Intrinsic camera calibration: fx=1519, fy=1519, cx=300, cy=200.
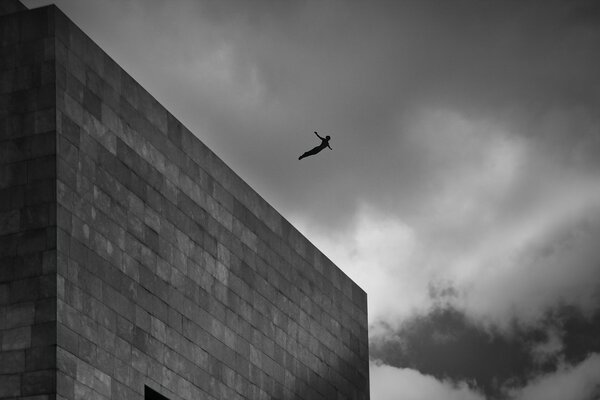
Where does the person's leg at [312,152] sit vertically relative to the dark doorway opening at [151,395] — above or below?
above

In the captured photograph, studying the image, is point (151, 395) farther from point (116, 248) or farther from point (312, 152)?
point (312, 152)

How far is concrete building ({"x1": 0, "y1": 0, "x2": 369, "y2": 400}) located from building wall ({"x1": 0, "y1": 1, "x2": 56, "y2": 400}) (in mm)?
49

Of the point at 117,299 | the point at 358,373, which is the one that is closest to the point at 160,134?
the point at 117,299

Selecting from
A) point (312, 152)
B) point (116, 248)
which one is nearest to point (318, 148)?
point (312, 152)

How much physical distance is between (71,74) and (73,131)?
7.43ft

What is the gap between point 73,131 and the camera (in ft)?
181

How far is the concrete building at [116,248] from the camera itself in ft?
172

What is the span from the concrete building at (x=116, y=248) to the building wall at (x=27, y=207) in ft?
0.16

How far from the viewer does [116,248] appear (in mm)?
56562

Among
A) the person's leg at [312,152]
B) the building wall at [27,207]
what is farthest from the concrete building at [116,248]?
the person's leg at [312,152]

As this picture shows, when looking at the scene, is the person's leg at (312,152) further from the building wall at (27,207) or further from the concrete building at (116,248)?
the building wall at (27,207)

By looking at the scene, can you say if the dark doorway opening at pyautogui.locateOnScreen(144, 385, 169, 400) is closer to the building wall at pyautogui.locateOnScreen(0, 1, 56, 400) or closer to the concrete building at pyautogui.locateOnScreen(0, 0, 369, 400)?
the concrete building at pyautogui.locateOnScreen(0, 0, 369, 400)

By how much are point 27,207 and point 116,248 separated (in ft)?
14.9

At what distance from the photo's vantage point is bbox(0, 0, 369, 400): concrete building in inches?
2062
